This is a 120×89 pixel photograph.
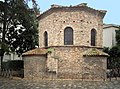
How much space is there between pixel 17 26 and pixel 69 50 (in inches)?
515

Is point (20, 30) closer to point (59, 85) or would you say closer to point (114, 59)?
point (114, 59)

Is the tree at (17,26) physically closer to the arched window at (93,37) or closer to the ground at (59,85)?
the arched window at (93,37)

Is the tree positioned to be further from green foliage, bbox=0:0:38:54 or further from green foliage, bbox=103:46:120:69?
green foliage, bbox=103:46:120:69

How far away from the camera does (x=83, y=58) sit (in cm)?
3050

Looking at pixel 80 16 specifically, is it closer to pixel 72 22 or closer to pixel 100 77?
pixel 72 22

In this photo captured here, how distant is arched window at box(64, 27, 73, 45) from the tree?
6.12 metres

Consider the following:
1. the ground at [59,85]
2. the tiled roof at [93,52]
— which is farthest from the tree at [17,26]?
the ground at [59,85]

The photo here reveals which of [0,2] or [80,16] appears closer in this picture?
[80,16]

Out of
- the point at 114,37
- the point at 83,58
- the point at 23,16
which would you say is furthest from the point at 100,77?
the point at 114,37

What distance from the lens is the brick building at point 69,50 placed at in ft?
98.7

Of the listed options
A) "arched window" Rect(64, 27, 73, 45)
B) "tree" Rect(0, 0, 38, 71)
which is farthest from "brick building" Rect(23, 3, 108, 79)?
"tree" Rect(0, 0, 38, 71)

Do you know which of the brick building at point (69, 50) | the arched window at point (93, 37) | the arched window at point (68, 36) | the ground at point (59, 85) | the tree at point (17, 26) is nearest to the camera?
the ground at point (59, 85)

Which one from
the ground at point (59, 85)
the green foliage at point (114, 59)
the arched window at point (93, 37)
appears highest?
the arched window at point (93, 37)

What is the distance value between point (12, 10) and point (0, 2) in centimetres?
207
